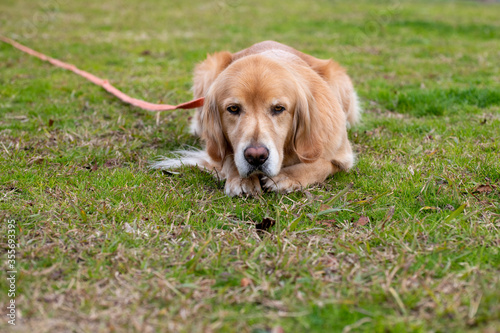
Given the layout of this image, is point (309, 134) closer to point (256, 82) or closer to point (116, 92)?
point (256, 82)

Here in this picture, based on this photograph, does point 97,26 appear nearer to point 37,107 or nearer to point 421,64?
point 37,107

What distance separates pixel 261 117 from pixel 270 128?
11 centimetres

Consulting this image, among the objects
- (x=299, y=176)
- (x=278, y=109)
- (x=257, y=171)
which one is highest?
(x=278, y=109)

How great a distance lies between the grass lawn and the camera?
2.12 meters

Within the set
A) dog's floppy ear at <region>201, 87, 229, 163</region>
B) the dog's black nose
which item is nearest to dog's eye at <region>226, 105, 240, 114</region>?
dog's floppy ear at <region>201, 87, 229, 163</region>

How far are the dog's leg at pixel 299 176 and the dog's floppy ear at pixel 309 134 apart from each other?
69mm

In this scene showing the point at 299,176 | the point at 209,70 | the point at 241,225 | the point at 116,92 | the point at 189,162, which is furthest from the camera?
the point at 116,92

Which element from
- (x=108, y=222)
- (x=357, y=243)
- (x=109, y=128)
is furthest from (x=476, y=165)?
(x=109, y=128)

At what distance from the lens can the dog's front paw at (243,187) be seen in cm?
340

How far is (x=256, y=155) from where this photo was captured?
10.3 feet

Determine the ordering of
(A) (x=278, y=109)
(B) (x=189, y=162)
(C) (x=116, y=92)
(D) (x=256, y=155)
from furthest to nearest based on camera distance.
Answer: (C) (x=116, y=92) → (B) (x=189, y=162) → (A) (x=278, y=109) → (D) (x=256, y=155)

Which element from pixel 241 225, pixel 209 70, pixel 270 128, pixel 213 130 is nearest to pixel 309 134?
pixel 270 128

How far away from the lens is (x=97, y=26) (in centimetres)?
1204

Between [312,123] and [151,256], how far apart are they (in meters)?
1.73
